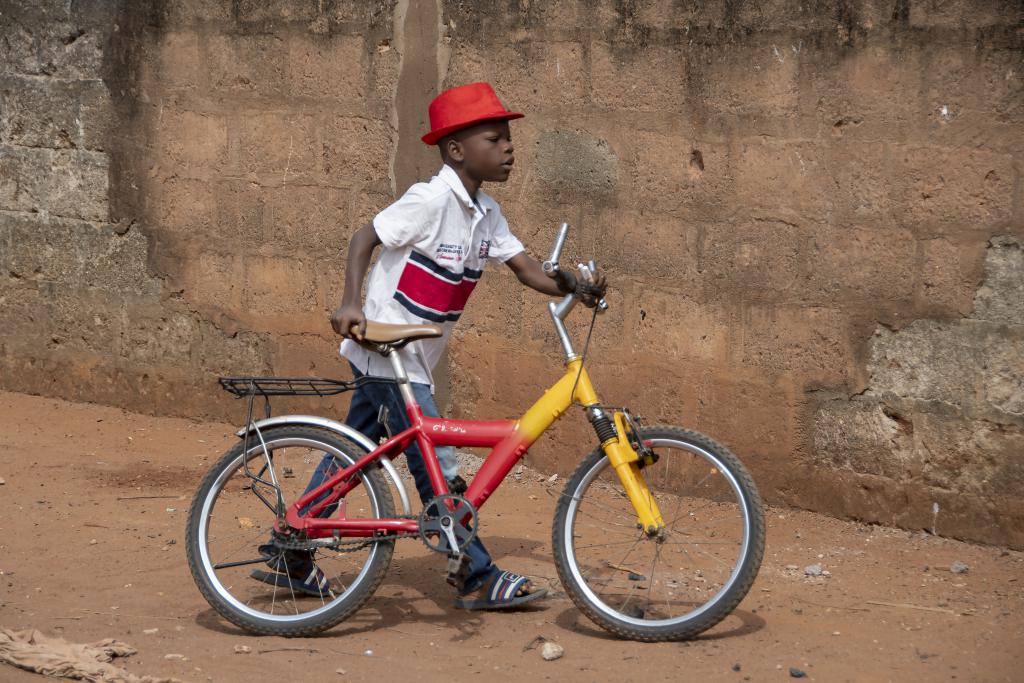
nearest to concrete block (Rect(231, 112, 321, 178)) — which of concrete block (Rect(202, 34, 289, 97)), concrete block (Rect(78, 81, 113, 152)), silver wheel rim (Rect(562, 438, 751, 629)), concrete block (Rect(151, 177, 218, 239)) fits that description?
concrete block (Rect(202, 34, 289, 97))

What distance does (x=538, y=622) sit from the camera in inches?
187

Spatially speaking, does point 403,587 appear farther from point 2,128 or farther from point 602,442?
point 2,128

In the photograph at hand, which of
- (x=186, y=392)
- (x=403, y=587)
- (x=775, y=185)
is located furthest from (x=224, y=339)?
(x=775, y=185)

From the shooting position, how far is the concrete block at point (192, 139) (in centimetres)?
719

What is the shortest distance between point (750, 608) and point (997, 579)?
1.03m

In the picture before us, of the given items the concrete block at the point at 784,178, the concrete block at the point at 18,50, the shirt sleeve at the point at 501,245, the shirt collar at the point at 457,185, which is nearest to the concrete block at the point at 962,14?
the concrete block at the point at 784,178

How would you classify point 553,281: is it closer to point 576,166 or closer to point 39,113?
point 576,166

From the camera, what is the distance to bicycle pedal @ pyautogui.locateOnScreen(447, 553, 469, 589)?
4.52m

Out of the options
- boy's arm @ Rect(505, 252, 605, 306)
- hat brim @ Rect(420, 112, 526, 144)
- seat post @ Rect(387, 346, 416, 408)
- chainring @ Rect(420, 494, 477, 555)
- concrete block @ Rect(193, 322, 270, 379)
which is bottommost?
concrete block @ Rect(193, 322, 270, 379)

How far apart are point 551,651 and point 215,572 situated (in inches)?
44.6

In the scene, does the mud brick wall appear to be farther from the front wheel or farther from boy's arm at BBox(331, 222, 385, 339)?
→ boy's arm at BBox(331, 222, 385, 339)

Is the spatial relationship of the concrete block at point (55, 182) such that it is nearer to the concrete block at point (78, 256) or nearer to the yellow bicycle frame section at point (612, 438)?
the concrete block at point (78, 256)

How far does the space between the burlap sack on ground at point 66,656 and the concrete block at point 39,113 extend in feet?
12.5

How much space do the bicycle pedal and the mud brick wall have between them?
68.3 inches
